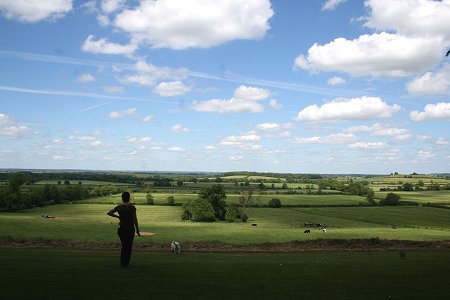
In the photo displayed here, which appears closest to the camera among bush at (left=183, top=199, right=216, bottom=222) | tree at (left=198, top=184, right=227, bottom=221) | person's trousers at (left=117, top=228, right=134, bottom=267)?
person's trousers at (left=117, top=228, right=134, bottom=267)

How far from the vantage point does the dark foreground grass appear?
34.9ft

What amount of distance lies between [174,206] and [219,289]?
115 meters

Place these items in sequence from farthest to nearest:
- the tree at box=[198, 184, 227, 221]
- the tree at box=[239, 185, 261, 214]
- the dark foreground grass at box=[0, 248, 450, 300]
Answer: the tree at box=[239, 185, 261, 214]
the tree at box=[198, 184, 227, 221]
the dark foreground grass at box=[0, 248, 450, 300]

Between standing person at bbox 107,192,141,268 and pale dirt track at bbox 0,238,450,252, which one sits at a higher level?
standing person at bbox 107,192,141,268

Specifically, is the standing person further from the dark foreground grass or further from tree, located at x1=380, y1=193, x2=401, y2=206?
tree, located at x1=380, y1=193, x2=401, y2=206

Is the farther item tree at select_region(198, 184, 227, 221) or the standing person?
tree at select_region(198, 184, 227, 221)

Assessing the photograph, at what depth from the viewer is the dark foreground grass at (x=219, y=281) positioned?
10.6 meters

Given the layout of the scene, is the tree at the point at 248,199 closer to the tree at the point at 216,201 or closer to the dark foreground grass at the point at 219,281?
the tree at the point at 216,201

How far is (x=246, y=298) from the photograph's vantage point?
10328mm

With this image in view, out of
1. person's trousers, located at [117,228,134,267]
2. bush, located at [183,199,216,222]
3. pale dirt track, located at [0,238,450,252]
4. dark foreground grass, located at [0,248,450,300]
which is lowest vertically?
bush, located at [183,199,216,222]

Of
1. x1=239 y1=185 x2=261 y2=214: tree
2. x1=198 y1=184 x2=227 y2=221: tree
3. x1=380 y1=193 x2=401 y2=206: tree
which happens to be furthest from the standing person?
x1=380 y1=193 x2=401 y2=206: tree

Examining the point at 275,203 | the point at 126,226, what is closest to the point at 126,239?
the point at 126,226

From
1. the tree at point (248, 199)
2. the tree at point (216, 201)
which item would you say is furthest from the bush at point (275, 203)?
the tree at point (216, 201)

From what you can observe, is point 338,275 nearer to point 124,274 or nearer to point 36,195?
point 124,274
